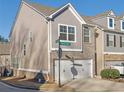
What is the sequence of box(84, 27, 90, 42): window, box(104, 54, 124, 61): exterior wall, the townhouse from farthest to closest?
box(104, 54, 124, 61): exterior wall < box(84, 27, 90, 42): window < the townhouse

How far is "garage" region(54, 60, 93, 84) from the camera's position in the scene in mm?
22122

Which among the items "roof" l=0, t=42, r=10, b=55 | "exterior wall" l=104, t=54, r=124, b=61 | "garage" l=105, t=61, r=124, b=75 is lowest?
"garage" l=105, t=61, r=124, b=75

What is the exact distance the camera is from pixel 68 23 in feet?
76.1

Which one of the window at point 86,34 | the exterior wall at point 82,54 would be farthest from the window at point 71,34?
the window at point 86,34

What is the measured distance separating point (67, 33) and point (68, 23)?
974mm

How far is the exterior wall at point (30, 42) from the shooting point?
2225 centimetres

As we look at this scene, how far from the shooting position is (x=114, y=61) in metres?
29.1

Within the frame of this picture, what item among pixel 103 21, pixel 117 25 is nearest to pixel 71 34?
pixel 103 21

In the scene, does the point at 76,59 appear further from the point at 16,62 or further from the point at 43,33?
the point at 16,62

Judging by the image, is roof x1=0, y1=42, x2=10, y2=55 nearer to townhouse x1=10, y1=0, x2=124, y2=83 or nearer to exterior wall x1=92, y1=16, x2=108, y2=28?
townhouse x1=10, y1=0, x2=124, y2=83

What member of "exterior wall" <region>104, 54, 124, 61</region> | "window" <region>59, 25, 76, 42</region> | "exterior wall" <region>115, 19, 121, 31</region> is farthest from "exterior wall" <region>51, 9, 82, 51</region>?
"exterior wall" <region>115, 19, 121, 31</region>

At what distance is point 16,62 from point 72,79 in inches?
333

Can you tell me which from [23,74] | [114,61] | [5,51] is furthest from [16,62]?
[5,51]

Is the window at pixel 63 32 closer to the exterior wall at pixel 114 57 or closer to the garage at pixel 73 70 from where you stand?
the garage at pixel 73 70
